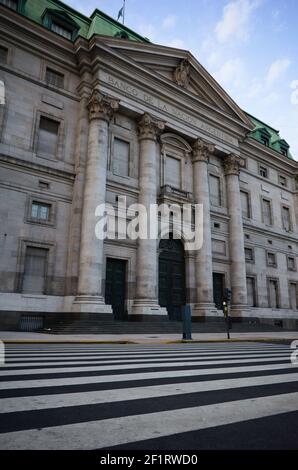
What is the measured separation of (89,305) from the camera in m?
18.0

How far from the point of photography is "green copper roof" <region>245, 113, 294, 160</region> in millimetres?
36556

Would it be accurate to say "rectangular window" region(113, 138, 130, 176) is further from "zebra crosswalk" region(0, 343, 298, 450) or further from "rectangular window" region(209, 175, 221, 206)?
"zebra crosswalk" region(0, 343, 298, 450)

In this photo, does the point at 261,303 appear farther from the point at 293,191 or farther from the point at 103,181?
the point at 103,181

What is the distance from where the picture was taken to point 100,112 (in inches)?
844

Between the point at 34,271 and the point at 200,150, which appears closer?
the point at 34,271

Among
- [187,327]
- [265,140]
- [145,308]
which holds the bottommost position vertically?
[187,327]

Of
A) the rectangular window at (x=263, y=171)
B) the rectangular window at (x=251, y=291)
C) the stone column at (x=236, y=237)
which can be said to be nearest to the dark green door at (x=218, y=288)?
the stone column at (x=236, y=237)

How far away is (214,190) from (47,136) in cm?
1502

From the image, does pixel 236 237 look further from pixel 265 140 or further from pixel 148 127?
pixel 265 140

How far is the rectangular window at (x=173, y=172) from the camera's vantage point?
26.1m

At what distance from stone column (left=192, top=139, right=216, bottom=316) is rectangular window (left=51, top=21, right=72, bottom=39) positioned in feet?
41.5

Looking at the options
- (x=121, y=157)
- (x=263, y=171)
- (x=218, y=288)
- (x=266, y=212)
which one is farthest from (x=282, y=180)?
(x=121, y=157)

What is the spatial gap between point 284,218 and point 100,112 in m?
24.0
